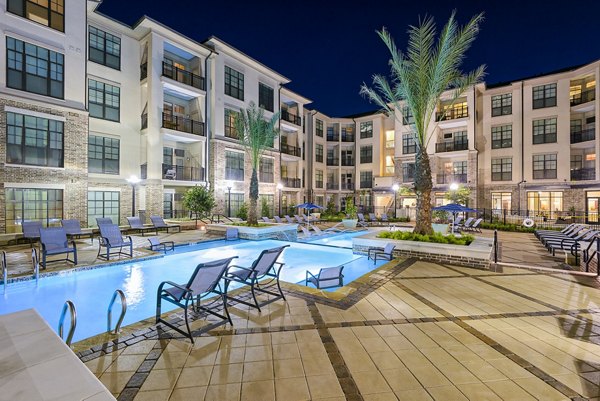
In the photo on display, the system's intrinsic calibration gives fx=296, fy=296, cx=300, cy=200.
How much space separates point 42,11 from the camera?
14.8 m

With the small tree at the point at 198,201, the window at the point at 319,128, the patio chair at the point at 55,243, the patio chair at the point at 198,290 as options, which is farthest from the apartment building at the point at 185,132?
the patio chair at the point at 198,290

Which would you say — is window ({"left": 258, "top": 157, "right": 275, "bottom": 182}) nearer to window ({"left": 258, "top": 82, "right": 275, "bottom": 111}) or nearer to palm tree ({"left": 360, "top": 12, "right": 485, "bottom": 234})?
window ({"left": 258, "top": 82, "right": 275, "bottom": 111})

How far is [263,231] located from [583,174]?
25791 mm

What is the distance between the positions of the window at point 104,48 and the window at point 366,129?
85.9 feet

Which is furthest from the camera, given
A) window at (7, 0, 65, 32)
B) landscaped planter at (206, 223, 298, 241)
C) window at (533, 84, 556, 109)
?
window at (533, 84, 556, 109)

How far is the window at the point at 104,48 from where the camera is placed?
1786 centimetres

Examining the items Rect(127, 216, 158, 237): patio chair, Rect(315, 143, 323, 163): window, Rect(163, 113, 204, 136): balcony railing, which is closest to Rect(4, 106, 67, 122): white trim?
Rect(127, 216, 158, 237): patio chair

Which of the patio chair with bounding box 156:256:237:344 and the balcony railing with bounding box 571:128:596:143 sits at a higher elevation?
the balcony railing with bounding box 571:128:596:143

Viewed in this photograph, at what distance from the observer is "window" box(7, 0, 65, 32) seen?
1413 cm

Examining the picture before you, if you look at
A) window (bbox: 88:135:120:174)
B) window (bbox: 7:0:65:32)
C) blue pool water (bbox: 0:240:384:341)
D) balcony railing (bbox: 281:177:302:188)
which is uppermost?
window (bbox: 7:0:65:32)

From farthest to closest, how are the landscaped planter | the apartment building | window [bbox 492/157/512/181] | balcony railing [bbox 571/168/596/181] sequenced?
window [bbox 492/157/512/181] < balcony railing [bbox 571/168/596/181] < the landscaped planter < the apartment building

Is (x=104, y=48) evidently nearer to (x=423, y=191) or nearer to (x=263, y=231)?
(x=263, y=231)

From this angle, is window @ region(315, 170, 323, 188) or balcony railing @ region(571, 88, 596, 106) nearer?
balcony railing @ region(571, 88, 596, 106)

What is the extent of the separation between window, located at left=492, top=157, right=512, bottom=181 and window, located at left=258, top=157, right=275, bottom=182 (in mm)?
20316
